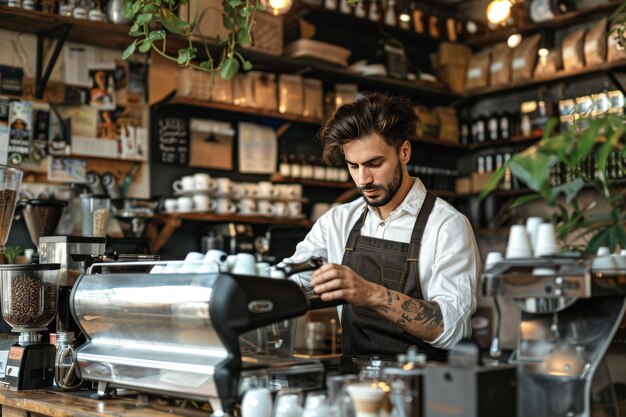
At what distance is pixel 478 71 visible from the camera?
6434mm

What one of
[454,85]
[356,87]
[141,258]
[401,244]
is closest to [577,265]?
[401,244]

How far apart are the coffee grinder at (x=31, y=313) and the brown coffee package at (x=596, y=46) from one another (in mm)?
4135

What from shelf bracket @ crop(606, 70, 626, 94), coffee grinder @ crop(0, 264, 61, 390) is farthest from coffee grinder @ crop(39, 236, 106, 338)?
shelf bracket @ crop(606, 70, 626, 94)

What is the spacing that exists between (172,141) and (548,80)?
2785 millimetres

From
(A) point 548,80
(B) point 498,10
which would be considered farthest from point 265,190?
(A) point 548,80

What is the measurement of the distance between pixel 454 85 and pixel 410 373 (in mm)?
5110

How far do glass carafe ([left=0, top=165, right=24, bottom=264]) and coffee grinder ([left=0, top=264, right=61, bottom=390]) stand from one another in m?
0.45

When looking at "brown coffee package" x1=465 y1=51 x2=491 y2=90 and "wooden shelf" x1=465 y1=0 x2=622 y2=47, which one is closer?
"wooden shelf" x1=465 y1=0 x2=622 y2=47

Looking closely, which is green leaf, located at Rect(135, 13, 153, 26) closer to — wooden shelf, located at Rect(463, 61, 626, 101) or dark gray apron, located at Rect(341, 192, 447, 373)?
dark gray apron, located at Rect(341, 192, 447, 373)

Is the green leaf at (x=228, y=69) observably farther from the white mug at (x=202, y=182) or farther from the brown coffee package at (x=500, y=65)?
the brown coffee package at (x=500, y=65)

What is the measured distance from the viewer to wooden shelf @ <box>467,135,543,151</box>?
606 cm

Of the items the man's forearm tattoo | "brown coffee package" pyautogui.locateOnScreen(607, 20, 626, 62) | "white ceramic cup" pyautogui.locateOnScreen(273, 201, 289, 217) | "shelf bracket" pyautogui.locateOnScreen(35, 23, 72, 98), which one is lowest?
the man's forearm tattoo

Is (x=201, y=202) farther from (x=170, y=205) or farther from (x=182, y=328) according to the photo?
(x=182, y=328)

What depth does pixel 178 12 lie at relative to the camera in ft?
15.6
